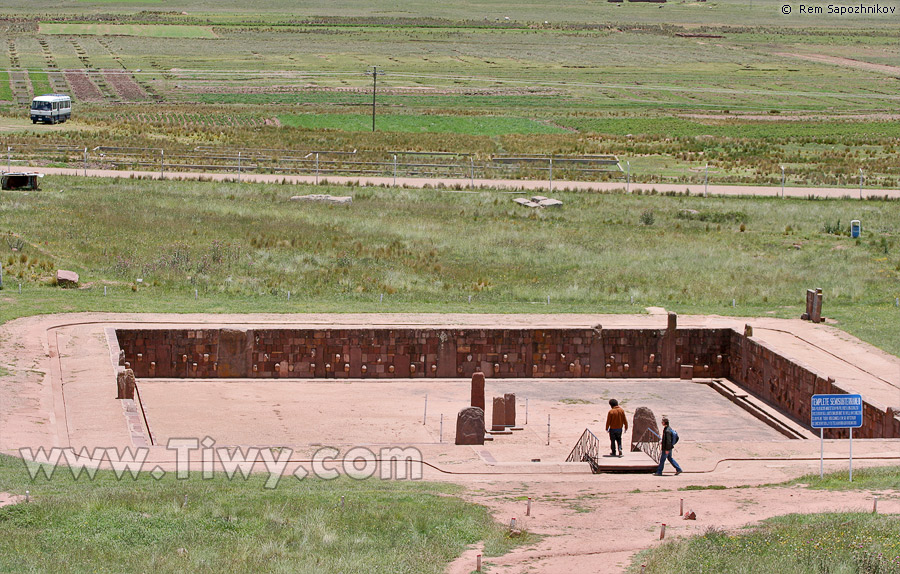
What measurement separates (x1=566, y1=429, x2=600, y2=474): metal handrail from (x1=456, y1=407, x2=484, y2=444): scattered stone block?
186 centimetres

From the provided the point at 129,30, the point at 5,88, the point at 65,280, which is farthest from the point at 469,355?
the point at 129,30

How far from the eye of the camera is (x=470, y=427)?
85.7 feet

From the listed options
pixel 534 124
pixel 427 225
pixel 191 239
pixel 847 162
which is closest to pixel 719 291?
pixel 427 225

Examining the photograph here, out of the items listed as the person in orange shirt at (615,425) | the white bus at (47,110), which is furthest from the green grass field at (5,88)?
the person in orange shirt at (615,425)

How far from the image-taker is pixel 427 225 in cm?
5109

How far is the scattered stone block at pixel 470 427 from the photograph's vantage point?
85.6 feet

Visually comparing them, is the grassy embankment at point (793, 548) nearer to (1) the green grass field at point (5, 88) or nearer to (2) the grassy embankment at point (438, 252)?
(2) the grassy embankment at point (438, 252)

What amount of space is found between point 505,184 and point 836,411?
42.3 metres

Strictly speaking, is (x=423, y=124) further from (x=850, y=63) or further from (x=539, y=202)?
(x=850, y=63)

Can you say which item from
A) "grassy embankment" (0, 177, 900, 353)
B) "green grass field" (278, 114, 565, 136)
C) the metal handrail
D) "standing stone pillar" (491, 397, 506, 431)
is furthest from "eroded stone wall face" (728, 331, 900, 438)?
"green grass field" (278, 114, 565, 136)

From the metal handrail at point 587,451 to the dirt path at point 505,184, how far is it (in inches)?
1372

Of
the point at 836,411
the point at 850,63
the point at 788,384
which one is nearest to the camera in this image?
the point at 836,411

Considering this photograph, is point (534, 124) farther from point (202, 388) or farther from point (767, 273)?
point (202, 388)

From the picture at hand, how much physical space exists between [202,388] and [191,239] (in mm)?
14694
